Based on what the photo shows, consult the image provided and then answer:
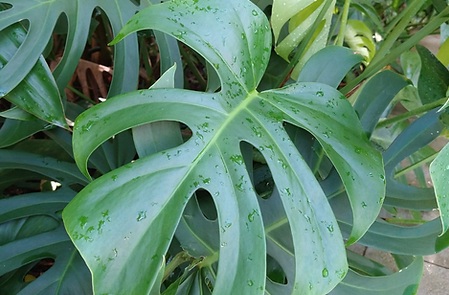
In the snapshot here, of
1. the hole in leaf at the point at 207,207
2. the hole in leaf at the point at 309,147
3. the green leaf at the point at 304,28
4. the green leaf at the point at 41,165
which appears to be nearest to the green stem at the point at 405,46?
the green leaf at the point at 304,28

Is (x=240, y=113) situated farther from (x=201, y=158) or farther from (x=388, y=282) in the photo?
(x=388, y=282)

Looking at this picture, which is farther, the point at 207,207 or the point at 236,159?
the point at 207,207

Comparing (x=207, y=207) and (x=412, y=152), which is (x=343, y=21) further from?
(x=207, y=207)

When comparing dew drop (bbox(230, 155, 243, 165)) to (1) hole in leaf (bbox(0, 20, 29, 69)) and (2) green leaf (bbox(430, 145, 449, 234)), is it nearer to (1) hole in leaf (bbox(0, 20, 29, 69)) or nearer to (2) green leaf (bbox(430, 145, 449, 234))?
(2) green leaf (bbox(430, 145, 449, 234))

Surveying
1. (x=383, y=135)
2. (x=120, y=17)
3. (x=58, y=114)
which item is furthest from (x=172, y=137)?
(x=383, y=135)

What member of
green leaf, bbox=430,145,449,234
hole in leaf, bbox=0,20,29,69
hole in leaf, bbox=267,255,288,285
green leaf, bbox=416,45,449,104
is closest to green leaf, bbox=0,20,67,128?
hole in leaf, bbox=0,20,29,69

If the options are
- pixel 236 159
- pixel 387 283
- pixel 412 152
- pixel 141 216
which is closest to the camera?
pixel 141 216

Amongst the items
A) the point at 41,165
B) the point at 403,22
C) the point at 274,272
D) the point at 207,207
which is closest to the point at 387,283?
the point at 274,272
